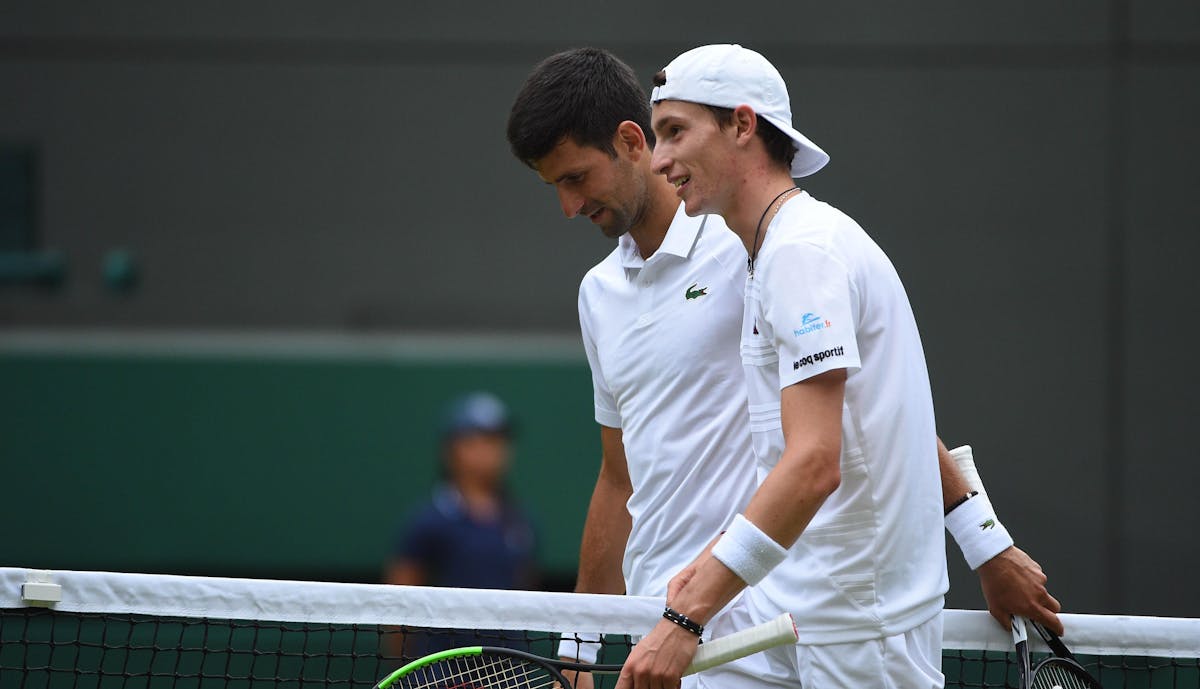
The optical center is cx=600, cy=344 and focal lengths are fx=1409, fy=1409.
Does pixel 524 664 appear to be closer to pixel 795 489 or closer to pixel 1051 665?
pixel 795 489

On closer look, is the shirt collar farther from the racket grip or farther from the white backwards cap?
the racket grip

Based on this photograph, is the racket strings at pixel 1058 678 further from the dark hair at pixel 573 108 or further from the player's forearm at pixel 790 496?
the dark hair at pixel 573 108

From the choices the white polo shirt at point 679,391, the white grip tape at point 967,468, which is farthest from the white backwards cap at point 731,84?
the white grip tape at point 967,468

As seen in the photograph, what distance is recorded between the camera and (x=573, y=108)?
283 centimetres

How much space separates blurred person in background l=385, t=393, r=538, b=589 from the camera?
5562 mm

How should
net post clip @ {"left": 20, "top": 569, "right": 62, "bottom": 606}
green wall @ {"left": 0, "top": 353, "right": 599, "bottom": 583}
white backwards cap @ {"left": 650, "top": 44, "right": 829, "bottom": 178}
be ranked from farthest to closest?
green wall @ {"left": 0, "top": 353, "right": 599, "bottom": 583}, net post clip @ {"left": 20, "top": 569, "right": 62, "bottom": 606}, white backwards cap @ {"left": 650, "top": 44, "right": 829, "bottom": 178}

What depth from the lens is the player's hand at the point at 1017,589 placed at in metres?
2.55

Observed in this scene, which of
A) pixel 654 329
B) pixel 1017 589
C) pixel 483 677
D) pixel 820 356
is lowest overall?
pixel 483 677

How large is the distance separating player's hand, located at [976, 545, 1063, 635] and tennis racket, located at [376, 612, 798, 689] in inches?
23.9

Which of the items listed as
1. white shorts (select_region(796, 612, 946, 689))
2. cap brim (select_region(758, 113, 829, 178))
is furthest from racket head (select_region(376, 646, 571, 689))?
cap brim (select_region(758, 113, 829, 178))

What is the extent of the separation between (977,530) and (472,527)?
11.0 ft

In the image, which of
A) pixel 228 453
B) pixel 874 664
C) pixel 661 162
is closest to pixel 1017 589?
pixel 874 664

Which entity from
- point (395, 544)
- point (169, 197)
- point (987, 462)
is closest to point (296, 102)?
point (169, 197)

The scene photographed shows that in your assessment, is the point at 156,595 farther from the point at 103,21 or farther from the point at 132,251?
the point at 103,21
